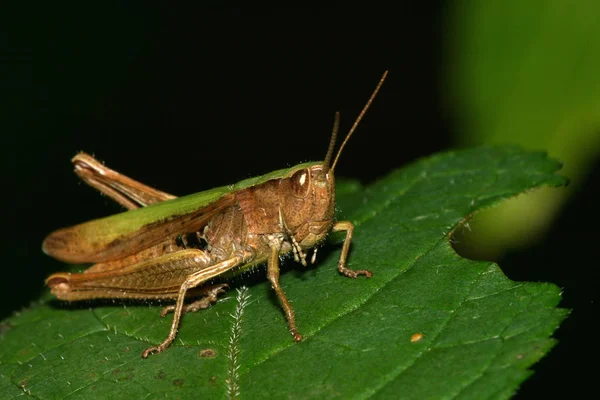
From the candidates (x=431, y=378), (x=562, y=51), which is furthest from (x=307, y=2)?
(x=431, y=378)

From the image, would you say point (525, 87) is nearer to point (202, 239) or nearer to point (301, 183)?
point (301, 183)

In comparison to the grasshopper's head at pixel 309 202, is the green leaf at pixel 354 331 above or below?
below

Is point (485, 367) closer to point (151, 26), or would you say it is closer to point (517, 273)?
point (517, 273)

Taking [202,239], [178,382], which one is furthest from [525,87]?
[178,382]

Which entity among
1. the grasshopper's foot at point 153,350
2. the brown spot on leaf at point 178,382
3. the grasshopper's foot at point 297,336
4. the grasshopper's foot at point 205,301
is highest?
the grasshopper's foot at point 205,301

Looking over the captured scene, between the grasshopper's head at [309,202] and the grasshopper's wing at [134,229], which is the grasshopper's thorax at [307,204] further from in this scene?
the grasshopper's wing at [134,229]

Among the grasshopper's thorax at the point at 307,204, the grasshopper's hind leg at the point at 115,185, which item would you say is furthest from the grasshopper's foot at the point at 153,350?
the grasshopper's hind leg at the point at 115,185
